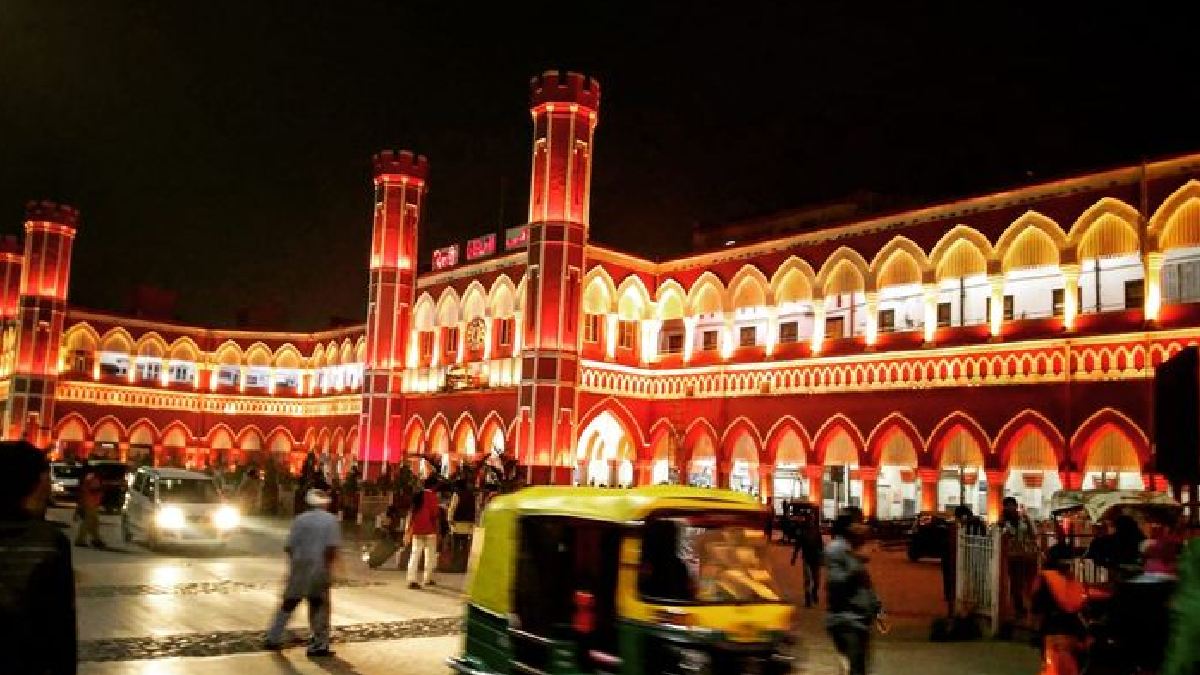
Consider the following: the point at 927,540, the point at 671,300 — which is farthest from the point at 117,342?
the point at 927,540

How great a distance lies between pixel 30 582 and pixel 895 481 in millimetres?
29172

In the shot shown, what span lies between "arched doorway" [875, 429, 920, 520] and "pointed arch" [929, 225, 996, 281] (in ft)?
14.8

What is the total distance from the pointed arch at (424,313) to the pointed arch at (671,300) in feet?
33.5

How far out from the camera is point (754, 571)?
693cm

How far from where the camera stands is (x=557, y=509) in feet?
23.2

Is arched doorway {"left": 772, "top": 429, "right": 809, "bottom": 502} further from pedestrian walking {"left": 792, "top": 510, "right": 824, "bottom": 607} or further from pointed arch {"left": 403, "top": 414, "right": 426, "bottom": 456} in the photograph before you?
pedestrian walking {"left": 792, "top": 510, "right": 824, "bottom": 607}

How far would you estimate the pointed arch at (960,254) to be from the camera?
90.4 ft

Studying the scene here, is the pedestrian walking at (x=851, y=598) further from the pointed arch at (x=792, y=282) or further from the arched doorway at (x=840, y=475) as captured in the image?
the pointed arch at (x=792, y=282)

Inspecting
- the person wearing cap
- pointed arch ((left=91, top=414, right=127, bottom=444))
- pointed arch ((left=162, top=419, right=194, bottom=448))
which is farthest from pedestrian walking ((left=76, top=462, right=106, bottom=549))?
pointed arch ((left=162, top=419, right=194, bottom=448))

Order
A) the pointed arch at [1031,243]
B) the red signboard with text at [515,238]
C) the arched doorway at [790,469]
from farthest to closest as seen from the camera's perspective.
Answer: the red signboard with text at [515,238], the arched doorway at [790,469], the pointed arch at [1031,243]

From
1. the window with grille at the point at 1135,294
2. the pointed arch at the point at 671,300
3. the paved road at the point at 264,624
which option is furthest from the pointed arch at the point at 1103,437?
the pointed arch at the point at 671,300

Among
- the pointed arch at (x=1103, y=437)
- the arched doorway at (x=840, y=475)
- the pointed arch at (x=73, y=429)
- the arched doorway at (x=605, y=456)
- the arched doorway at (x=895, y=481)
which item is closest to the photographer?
the pointed arch at (x=1103, y=437)

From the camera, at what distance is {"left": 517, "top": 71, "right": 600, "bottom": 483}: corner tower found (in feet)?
109

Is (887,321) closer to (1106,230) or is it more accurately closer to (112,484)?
(1106,230)
